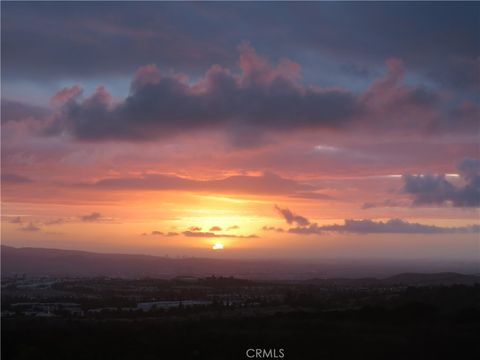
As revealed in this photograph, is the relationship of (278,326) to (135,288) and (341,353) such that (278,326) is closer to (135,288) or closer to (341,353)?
(341,353)

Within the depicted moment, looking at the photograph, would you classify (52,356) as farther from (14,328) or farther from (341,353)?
(341,353)

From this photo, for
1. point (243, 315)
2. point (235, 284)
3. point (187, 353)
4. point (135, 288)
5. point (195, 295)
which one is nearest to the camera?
point (187, 353)

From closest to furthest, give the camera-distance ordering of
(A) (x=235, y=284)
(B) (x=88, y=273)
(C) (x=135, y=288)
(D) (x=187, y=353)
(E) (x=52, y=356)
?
(E) (x=52, y=356) → (D) (x=187, y=353) → (C) (x=135, y=288) → (A) (x=235, y=284) → (B) (x=88, y=273)

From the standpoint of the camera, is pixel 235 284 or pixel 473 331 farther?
pixel 235 284

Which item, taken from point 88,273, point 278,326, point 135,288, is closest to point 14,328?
point 278,326

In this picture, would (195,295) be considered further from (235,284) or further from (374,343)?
(374,343)

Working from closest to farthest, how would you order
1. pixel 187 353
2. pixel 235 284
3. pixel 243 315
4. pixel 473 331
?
1. pixel 187 353
2. pixel 473 331
3. pixel 243 315
4. pixel 235 284

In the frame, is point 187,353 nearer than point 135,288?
Yes

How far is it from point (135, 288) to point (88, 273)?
18477 mm

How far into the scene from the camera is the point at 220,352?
24031 mm

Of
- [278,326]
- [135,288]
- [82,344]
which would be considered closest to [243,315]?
[278,326]

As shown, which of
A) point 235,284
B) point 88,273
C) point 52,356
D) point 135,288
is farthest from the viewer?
point 88,273

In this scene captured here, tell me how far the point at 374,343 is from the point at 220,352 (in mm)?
6788

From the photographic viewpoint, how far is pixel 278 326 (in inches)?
1134
